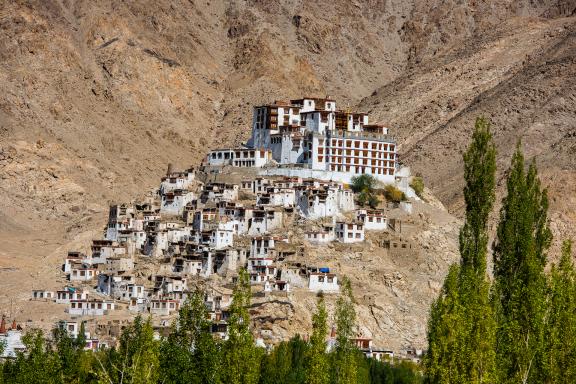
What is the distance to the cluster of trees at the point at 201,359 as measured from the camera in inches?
2044

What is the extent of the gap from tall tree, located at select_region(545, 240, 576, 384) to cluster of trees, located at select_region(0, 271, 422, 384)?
28.6 feet

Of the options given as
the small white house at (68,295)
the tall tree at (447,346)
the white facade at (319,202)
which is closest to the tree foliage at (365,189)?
the white facade at (319,202)

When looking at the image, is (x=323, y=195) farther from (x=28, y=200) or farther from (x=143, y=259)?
(x=28, y=200)

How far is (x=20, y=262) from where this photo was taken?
10819 centimetres

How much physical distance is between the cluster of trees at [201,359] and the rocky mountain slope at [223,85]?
33.3 meters

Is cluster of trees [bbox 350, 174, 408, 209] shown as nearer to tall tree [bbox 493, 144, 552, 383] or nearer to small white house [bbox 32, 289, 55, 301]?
small white house [bbox 32, 289, 55, 301]

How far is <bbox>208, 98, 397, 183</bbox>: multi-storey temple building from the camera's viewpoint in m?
101

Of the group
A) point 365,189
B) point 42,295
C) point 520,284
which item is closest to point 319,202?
point 365,189

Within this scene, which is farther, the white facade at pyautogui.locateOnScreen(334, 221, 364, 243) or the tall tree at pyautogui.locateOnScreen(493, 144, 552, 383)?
the white facade at pyautogui.locateOnScreen(334, 221, 364, 243)

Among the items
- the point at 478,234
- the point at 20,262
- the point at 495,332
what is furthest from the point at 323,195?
the point at 495,332

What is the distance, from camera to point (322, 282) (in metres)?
89.1

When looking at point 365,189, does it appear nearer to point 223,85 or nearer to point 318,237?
point 318,237

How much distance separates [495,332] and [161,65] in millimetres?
111566

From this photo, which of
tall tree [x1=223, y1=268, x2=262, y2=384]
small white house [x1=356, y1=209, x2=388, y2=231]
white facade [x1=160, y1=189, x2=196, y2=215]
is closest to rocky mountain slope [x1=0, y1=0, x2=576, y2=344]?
white facade [x1=160, y1=189, x2=196, y2=215]
